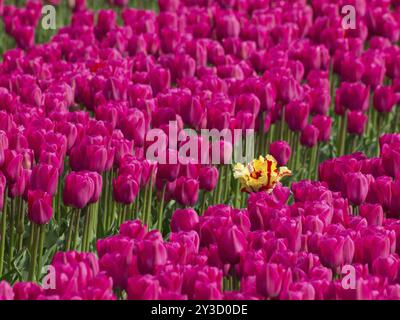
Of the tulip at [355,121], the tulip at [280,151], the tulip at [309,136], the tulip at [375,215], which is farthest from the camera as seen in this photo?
the tulip at [355,121]

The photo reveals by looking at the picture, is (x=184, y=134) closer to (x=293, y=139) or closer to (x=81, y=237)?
(x=81, y=237)

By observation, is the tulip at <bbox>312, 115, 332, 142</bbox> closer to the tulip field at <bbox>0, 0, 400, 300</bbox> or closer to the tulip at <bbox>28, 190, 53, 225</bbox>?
the tulip field at <bbox>0, 0, 400, 300</bbox>

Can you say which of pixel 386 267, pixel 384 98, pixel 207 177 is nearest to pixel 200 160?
pixel 207 177

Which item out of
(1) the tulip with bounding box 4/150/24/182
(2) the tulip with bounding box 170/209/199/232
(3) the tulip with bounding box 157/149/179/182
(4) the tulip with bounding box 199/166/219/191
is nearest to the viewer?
(2) the tulip with bounding box 170/209/199/232

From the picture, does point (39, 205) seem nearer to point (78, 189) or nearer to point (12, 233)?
point (78, 189)

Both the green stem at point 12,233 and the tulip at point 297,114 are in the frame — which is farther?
the tulip at point 297,114

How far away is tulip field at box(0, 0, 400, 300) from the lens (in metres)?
4.04

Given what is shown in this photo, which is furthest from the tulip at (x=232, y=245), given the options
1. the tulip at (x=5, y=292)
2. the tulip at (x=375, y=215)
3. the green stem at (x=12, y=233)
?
the green stem at (x=12, y=233)

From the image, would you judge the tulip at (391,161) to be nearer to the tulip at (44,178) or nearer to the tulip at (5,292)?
the tulip at (44,178)

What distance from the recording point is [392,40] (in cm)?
859

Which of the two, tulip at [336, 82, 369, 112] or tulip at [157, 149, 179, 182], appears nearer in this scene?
tulip at [157, 149, 179, 182]

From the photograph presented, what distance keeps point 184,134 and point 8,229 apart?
101 centimetres

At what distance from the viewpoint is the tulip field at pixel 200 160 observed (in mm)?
4039

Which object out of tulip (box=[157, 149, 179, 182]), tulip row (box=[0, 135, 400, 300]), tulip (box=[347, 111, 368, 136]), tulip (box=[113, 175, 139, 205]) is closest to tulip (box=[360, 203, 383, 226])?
tulip row (box=[0, 135, 400, 300])
